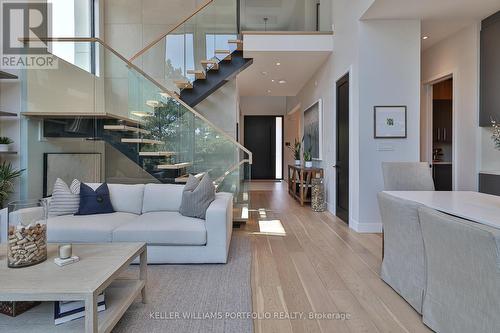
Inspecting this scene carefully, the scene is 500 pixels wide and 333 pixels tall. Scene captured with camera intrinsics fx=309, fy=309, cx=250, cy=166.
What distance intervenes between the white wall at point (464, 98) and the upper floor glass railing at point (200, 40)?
3.73m

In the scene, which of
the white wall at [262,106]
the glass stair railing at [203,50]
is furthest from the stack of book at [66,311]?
the white wall at [262,106]

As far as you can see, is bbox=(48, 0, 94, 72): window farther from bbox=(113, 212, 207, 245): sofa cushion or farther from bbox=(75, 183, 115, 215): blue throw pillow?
bbox=(113, 212, 207, 245): sofa cushion

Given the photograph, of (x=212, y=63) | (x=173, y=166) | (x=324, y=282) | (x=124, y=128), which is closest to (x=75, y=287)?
(x=324, y=282)

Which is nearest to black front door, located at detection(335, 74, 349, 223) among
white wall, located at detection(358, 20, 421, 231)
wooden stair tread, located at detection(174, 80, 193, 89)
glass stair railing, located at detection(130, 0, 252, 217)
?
white wall, located at detection(358, 20, 421, 231)

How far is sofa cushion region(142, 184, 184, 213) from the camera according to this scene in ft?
11.8

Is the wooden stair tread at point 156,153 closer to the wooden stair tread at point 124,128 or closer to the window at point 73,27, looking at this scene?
the wooden stair tread at point 124,128

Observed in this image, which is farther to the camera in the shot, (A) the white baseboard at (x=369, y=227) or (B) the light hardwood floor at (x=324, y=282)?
(A) the white baseboard at (x=369, y=227)

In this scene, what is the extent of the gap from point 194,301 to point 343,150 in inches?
138

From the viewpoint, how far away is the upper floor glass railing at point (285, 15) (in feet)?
19.4

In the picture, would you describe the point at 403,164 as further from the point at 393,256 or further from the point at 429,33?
the point at 429,33

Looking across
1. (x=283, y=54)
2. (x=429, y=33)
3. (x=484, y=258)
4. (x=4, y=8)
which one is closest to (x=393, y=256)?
(x=484, y=258)

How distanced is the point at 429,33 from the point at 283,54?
7.54 ft

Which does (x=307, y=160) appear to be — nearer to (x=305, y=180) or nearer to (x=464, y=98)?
(x=305, y=180)

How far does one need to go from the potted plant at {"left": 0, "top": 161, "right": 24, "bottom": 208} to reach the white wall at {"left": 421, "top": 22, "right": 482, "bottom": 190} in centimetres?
629
